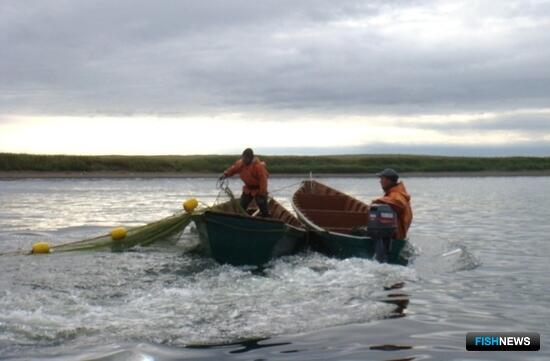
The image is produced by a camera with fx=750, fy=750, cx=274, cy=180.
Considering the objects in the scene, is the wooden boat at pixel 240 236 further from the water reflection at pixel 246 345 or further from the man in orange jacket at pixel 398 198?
the water reflection at pixel 246 345

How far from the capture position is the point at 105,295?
11.8 meters

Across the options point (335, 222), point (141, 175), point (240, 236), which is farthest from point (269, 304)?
point (141, 175)

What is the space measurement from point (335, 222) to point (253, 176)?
3263 mm

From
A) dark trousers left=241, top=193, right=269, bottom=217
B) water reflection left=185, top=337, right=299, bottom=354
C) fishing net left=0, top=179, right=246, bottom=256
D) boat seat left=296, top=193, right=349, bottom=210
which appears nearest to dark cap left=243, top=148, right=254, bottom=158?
fishing net left=0, top=179, right=246, bottom=256

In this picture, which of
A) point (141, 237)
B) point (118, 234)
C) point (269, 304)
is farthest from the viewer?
point (141, 237)

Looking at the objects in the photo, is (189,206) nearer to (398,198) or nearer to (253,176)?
(253,176)

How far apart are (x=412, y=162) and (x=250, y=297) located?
69396 millimetres

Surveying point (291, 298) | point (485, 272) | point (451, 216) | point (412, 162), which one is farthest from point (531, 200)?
point (412, 162)

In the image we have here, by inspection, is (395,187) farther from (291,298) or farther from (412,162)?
(412,162)

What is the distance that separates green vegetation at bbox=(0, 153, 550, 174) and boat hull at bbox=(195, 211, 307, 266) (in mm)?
53740

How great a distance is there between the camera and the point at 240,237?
14.1 metres

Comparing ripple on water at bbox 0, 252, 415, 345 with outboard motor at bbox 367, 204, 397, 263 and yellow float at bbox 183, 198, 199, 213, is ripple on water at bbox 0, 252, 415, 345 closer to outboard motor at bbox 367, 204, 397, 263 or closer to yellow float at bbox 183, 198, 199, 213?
outboard motor at bbox 367, 204, 397, 263

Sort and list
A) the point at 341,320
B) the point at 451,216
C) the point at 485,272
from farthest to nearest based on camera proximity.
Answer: the point at 451,216, the point at 485,272, the point at 341,320

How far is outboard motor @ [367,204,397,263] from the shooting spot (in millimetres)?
13828
